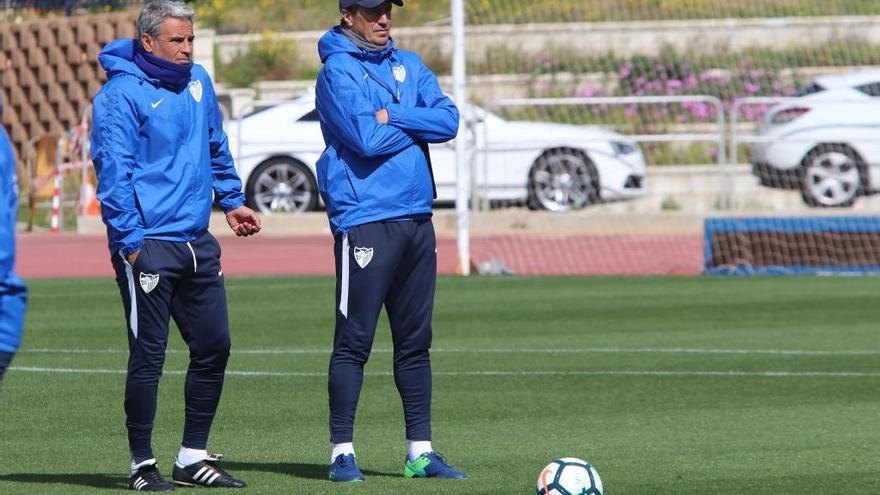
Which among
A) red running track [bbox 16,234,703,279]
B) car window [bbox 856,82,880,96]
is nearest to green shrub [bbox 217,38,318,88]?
red running track [bbox 16,234,703,279]

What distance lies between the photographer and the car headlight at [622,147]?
883 inches

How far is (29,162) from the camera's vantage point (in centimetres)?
2412

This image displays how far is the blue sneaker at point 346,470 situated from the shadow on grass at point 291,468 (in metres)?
0.15

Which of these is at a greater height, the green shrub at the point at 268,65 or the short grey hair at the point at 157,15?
the green shrub at the point at 268,65

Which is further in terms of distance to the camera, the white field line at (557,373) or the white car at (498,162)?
the white car at (498,162)

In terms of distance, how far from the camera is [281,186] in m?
22.8

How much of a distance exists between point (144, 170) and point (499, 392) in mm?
3809

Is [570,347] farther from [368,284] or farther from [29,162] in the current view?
[29,162]

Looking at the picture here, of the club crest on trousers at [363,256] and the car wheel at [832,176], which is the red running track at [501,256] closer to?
the car wheel at [832,176]

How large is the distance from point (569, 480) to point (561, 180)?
635 inches

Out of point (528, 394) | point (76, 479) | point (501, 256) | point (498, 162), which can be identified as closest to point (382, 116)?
point (76, 479)

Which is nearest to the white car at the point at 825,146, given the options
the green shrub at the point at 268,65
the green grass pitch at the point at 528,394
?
the green grass pitch at the point at 528,394

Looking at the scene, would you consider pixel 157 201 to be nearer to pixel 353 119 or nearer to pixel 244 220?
pixel 244 220

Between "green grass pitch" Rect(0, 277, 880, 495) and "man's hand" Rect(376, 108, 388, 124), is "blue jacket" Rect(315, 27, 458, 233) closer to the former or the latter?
"man's hand" Rect(376, 108, 388, 124)
